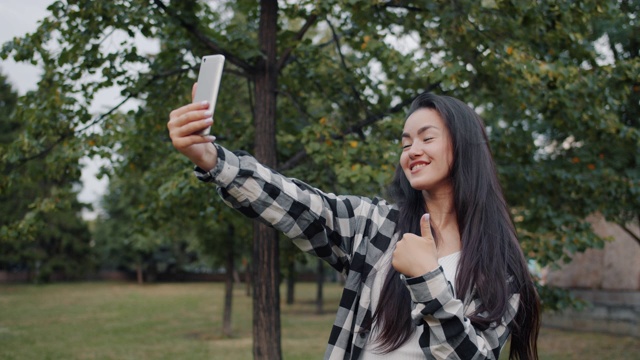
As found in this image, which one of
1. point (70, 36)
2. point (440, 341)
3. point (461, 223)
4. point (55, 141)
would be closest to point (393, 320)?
point (440, 341)

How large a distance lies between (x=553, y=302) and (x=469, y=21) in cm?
297

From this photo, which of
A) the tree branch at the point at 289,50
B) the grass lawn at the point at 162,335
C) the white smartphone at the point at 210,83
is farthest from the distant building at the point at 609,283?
the white smartphone at the point at 210,83

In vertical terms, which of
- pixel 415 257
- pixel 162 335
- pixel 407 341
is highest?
pixel 415 257

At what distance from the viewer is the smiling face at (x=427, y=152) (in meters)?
1.92

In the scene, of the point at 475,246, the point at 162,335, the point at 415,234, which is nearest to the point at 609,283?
the point at 162,335

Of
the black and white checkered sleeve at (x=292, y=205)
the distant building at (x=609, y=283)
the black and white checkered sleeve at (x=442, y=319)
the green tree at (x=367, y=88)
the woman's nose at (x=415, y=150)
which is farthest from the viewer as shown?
the distant building at (x=609, y=283)

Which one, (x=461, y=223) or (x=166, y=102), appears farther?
(x=166, y=102)

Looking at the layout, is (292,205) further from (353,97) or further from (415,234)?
(353,97)

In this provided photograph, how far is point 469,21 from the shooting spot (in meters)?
5.44

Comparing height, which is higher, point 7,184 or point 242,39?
point 242,39

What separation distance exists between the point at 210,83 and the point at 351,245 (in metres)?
0.68

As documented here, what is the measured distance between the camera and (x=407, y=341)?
1.76m

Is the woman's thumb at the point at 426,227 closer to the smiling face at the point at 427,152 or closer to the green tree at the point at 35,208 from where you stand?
the smiling face at the point at 427,152

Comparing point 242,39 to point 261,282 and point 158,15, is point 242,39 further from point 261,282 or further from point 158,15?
point 261,282
